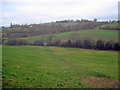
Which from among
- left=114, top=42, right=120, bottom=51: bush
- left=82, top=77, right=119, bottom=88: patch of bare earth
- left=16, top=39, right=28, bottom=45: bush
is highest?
left=16, top=39, right=28, bottom=45: bush

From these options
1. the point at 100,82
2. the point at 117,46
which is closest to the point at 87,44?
the point at 117,46

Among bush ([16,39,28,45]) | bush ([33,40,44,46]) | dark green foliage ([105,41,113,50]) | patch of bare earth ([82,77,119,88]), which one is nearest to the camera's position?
patch of bare earth ([82,77,119,88])

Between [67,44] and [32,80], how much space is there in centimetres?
1171

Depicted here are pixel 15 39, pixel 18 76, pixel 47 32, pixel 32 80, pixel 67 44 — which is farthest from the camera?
pixel 47 32

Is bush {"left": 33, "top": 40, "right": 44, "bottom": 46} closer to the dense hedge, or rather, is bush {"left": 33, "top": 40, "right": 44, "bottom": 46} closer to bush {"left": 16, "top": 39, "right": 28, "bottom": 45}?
the dense hedge

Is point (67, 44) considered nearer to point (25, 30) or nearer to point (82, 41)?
point (82, 41)

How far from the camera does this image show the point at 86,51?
685 inches

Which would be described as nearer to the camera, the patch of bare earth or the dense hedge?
the patch of bare earth

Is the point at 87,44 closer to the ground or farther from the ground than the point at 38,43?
closer to the ground

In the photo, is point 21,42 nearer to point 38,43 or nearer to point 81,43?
point 38,43

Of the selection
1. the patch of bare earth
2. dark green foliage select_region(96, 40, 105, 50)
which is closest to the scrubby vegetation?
dark green foliage select_region(96, 40, 105, 50)

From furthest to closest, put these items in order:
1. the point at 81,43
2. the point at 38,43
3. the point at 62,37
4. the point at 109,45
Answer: the point at 62,37, the point at 38,43, the point at 81,43, the point at 109,45

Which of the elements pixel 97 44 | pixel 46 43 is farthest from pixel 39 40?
pixel 97 44

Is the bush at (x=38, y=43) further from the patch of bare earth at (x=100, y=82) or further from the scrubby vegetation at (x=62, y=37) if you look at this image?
the patch of bare earth at (x=100, y=82)
